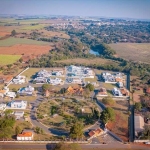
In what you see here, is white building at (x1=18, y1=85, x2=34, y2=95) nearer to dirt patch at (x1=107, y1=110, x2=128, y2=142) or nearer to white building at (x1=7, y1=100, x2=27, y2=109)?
white building at (x1=7, y1=100, x2=27, y2=109)

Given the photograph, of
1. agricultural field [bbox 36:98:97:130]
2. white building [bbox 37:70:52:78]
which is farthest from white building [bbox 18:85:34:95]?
white building [bbox 37:70:52:78]

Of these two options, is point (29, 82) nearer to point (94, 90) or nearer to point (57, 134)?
point (94, 90)

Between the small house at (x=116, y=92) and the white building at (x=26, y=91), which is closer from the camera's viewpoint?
the white building at (x=26, y=91)

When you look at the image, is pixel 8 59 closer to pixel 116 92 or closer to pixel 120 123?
pixel 116 92

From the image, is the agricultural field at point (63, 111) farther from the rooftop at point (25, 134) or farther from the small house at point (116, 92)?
the small house at point (116, 92)

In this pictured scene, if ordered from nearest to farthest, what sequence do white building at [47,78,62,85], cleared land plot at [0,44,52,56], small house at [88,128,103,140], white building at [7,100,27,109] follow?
small house at [88,128,103,140], white building at [7,100,27,109], white building at [47,78,62,85], cleared land plot at [0,44,52,56]

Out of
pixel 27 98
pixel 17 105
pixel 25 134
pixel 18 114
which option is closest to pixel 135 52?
pixel 27 98

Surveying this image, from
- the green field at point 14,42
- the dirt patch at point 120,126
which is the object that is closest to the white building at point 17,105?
the dirt patch at point 120,126

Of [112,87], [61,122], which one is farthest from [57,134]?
[112,87]

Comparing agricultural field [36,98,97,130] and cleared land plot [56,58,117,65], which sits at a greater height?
cleared land plot [56,58,117,65]
